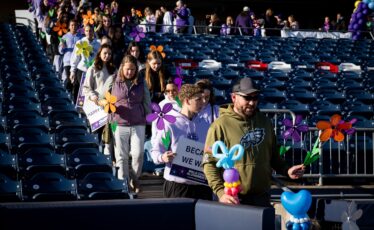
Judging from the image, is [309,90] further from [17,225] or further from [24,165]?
[17,225]

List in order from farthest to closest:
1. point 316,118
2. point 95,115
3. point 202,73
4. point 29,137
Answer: point 202,73 < point 316,118 < point 95,115 < point 29,137

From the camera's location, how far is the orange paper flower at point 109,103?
9.01m

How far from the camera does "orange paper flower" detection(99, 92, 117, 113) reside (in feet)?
29.6

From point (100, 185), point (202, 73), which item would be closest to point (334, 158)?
point (100, 185)

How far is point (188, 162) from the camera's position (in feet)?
21.6

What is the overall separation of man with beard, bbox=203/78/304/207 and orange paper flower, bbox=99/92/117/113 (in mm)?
3392

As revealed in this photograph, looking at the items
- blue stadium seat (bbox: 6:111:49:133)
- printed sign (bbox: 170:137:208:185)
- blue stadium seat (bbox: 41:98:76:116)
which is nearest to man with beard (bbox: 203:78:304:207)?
printed sign (bbox: 170:137:208:185)

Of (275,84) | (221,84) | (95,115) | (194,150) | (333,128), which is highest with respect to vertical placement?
(333,128)

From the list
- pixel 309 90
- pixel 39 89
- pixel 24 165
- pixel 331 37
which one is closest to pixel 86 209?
pixel 24 165

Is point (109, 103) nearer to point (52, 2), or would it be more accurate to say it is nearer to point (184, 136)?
point (184, 136)

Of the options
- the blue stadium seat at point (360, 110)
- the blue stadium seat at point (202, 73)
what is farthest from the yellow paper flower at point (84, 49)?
the blue stadium seat at point (360, 110)

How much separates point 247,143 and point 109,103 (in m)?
3.64

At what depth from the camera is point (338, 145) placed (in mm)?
10742

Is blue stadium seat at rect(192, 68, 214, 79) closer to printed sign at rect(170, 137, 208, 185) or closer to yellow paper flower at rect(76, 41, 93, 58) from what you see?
yellow paper flower at rect(76, 41, 93, 58)
